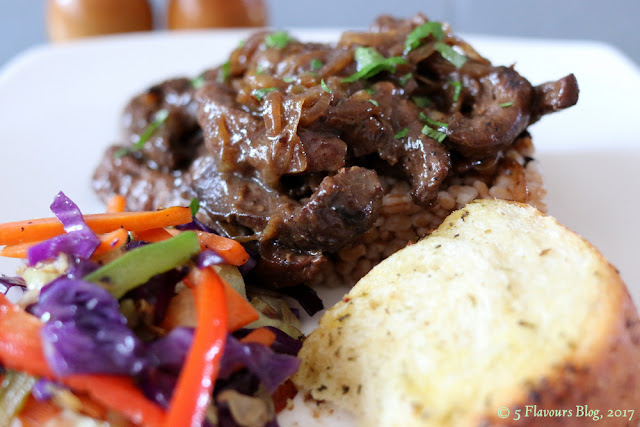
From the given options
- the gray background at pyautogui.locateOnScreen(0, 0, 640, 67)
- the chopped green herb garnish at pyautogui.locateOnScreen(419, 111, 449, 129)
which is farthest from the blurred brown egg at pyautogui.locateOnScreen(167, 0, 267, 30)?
the chopped green herb garnish at pyautogui.locateOnScreen(419, 111, 449, 129)

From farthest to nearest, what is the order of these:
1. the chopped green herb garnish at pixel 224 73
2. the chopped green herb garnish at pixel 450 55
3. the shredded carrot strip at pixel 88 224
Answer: the chopped green herb garnish at pixel 224 73 → the chopped green herb garnish at pixel 450 55 → the shredded carrot strip at pixel 88 224

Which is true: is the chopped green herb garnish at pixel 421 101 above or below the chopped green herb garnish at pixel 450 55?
below

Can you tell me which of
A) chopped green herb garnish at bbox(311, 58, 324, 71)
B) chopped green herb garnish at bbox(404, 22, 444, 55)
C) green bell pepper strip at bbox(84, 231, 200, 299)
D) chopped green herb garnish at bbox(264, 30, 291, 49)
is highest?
chopped green herb garnish at bbox(404, 22, 444, 55)

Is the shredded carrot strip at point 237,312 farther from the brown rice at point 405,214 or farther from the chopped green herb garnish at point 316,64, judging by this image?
the chopped green herb garnish at point 316,64

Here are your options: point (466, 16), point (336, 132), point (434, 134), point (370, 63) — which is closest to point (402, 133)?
point (434, 134)

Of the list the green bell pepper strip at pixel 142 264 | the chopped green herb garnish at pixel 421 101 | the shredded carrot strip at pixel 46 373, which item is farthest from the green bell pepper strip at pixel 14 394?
the chopped green herb garnish at pixel 421 101

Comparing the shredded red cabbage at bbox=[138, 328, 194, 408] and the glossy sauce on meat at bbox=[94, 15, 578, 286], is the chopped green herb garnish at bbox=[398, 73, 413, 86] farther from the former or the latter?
the shredded red cabbage at bbox=[138, 328, 194, 408]

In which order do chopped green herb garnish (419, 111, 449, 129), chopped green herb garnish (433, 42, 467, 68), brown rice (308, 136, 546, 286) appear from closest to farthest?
chopped green herb garnish (419, 111, 449, 129) < brown rice (308, 136, 546, 286) < chopped green herb garnish (433, 42, 467, 68)
